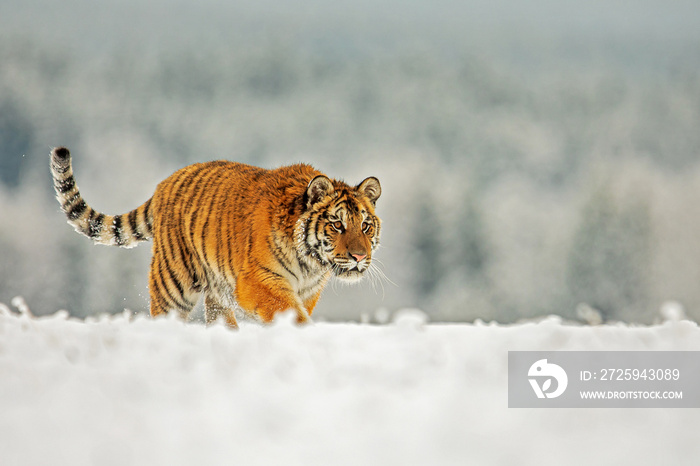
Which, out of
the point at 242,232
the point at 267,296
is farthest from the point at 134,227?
the point at 267,296

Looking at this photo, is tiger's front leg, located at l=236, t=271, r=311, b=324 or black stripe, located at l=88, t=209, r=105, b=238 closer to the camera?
tiger's front leg, located at l=236, t=271, r=311, b=324

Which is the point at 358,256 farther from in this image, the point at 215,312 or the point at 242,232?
the point at 215,312

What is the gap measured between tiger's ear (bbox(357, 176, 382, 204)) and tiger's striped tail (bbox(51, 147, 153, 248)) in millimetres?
2351

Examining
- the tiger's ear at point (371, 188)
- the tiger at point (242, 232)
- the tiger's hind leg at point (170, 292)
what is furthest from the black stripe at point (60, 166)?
the tiger's ear at point (371, 188)

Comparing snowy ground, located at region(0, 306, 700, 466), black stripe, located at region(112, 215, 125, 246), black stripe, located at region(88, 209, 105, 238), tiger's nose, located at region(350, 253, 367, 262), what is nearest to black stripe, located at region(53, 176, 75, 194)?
black stripe, located at region(88, 209, 105, 238)

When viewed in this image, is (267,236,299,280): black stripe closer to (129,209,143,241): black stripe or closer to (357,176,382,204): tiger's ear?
(357,176,382,204): tiger's ear

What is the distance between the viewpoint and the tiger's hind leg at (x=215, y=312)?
655cm

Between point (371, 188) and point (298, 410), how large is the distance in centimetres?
385

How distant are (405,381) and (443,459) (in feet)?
1.22

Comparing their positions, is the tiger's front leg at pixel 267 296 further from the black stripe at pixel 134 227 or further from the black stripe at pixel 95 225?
the black stripe at pixel 95 225

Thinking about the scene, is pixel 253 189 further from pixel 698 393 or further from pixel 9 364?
pixel 698 393

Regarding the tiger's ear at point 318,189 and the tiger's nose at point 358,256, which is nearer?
the tiger's nose at point 358,256

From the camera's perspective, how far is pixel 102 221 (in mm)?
6742

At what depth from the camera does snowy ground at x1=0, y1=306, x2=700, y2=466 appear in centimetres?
206
